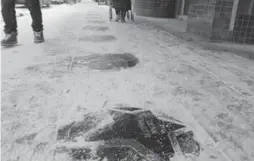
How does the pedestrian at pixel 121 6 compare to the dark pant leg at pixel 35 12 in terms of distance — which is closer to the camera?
the dark pant leg at pixel 35 12

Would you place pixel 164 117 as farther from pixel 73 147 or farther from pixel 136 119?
pixel 73 147

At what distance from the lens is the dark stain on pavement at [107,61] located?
215 centimetres

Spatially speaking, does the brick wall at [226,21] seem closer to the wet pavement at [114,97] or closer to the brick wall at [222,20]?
the brick wall at [222,20]

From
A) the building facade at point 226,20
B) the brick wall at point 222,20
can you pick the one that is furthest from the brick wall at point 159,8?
the brick wall at point 222,20

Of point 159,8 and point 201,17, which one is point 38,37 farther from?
point 159,8

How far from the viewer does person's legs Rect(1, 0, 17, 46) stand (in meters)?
2.75

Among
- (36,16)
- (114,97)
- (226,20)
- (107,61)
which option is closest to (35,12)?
(36,16)

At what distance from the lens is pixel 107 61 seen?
2309 mm

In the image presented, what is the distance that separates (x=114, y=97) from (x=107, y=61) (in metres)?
0.89

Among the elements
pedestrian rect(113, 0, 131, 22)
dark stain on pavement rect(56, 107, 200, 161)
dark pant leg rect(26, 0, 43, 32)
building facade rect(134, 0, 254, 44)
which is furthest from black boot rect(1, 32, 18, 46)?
pedestrian rect(113, 0, 131, 22)

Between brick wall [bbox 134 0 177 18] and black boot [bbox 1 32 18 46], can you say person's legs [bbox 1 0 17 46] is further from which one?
brick wall [bbox 134 0 177 18]

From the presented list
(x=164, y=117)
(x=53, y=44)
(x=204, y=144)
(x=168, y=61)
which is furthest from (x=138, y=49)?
(x=204, y=144)

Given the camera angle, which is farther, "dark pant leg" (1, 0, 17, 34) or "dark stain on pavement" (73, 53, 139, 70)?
"dark pant leg" (1, 0, 17, 34)

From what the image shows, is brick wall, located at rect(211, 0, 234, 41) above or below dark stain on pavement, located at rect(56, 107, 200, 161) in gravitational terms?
above
